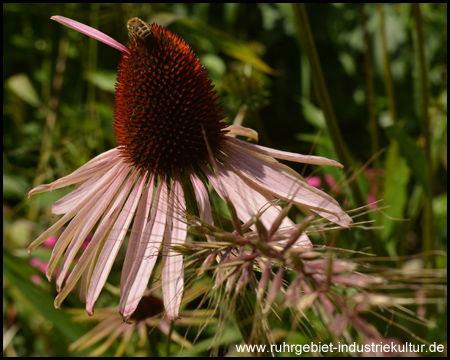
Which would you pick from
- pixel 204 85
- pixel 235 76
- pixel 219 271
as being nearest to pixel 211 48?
pixel 235 76

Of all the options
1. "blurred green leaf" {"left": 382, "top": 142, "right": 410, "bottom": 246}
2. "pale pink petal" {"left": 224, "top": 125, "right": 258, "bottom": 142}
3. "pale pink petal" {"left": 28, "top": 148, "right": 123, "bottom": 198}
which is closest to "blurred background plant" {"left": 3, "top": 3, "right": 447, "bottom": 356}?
"blurred green leaf" {"left": 382, "top": 142, "right": 410, "bottom": 246}

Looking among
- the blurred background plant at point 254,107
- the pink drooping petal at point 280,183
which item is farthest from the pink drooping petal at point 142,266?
the blurred background plant at point 254,107

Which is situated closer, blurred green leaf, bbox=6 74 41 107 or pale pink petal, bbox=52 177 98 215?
pale pink petal, bbox=52 177 98 215

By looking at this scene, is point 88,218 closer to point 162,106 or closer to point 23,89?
point 162,106

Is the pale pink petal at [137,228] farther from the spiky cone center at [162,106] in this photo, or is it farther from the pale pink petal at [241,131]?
the pale pink petal at [241,131]

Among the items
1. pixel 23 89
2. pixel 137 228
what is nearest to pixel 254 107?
pixel 137 228

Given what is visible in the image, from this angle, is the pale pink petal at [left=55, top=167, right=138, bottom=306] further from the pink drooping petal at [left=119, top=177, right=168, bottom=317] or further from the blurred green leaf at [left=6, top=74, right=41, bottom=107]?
the blurred green leaf at [left=6, top=74, right=41, bottom=107]
